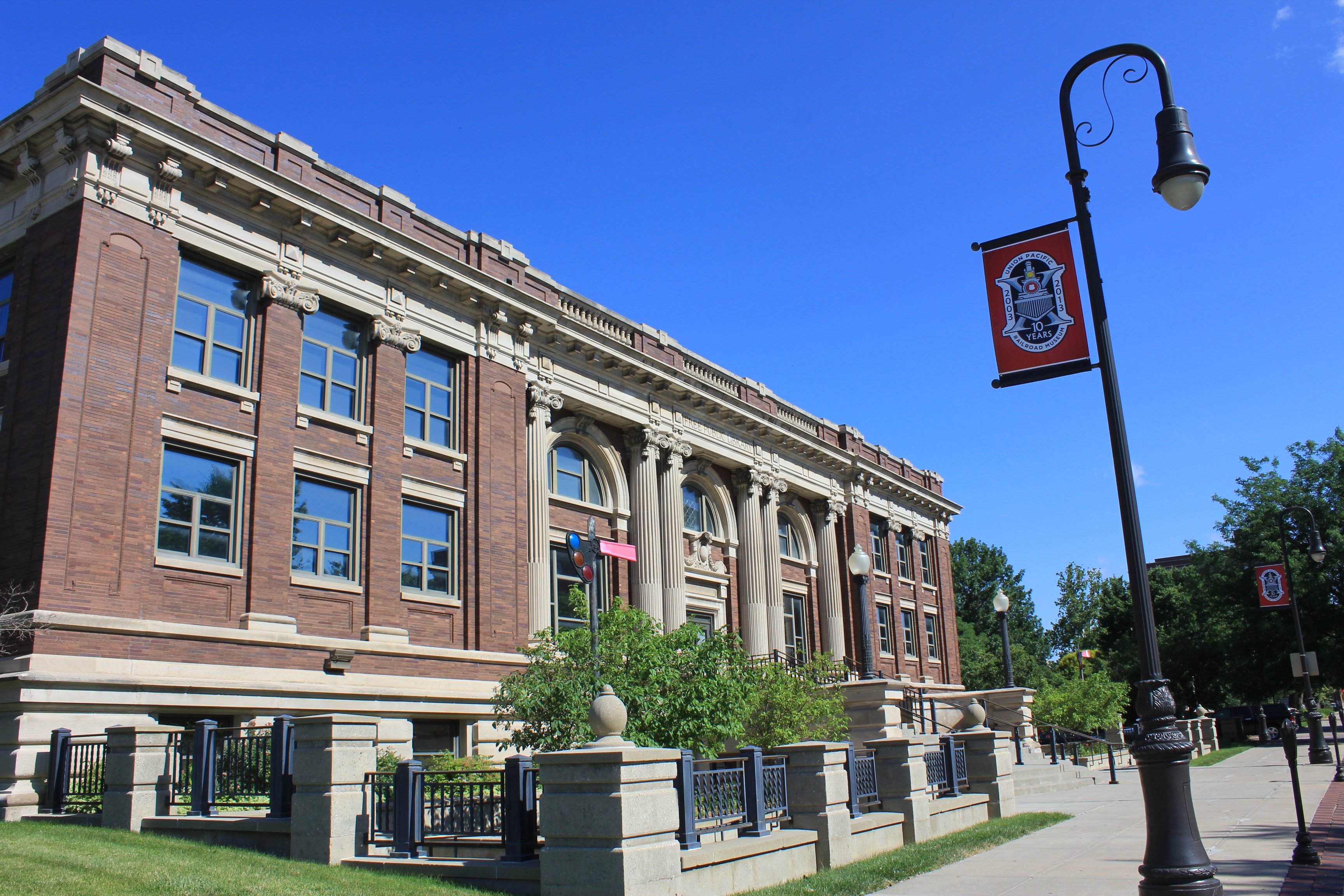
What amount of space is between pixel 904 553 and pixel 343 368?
30.3 m

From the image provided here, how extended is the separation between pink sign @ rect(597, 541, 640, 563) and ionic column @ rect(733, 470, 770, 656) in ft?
24.8

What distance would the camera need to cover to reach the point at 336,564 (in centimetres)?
2066

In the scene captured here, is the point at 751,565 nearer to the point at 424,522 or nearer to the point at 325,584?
the point at 424,522

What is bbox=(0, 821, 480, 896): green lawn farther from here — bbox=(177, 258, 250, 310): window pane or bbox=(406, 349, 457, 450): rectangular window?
bbox=(406, 349, 457, 450): rectangular window

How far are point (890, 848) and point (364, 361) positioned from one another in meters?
14.7

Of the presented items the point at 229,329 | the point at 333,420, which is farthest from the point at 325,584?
the point at 229,329

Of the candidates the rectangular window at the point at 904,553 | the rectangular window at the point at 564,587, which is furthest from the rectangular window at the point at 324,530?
the rectangular window at the point at 904,553

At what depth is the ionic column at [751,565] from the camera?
1298 inches

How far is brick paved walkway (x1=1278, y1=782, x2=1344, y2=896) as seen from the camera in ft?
32.9

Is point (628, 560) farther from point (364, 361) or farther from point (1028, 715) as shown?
point (1028, 715)

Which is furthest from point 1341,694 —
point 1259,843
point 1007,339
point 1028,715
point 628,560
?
point 1007,339

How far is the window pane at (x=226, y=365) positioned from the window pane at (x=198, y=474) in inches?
65.0

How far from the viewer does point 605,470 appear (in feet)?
95.6

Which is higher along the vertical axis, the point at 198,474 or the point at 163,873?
the point at 198,474
